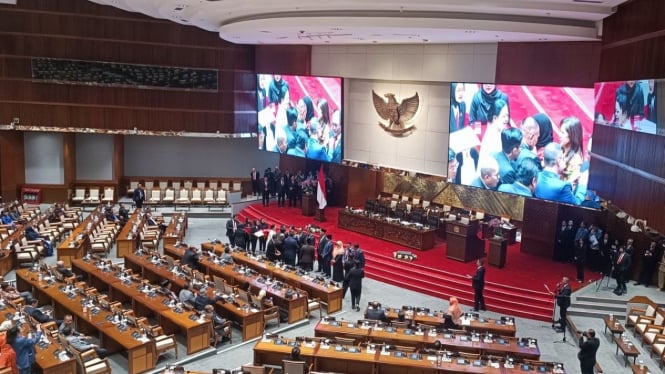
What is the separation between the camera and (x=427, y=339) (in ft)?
37.8

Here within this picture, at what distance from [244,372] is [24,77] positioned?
706 inches

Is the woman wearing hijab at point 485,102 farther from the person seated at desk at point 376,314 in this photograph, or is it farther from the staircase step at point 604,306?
the person seated at desk at point 376,314

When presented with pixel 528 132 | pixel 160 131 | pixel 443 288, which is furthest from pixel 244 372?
pixel 160 131

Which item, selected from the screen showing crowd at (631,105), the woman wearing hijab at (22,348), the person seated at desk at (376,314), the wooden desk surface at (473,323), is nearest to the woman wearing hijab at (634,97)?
the screen showing crowd at (631,105)

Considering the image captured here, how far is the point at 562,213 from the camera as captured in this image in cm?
1783

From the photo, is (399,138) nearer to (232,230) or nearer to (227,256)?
(232,230)

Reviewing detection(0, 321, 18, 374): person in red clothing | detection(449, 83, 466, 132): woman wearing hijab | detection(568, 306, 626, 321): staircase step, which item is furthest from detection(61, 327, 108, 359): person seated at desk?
detection(449, 83, 466, 132): woman wearing hijab

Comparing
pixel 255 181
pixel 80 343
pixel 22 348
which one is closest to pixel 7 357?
pixel 22 348

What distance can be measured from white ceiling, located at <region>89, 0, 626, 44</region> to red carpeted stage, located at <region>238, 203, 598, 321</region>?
6.10m

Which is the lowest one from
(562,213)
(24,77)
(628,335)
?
(628,335)

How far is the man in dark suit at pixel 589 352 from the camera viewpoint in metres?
10.9

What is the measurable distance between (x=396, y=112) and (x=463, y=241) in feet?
18.0

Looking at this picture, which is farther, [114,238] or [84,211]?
[84,211]

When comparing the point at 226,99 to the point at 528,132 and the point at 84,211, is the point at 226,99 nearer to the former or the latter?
the point at 84,211
